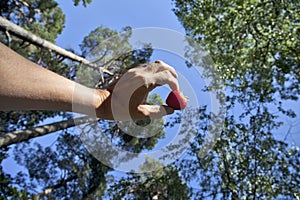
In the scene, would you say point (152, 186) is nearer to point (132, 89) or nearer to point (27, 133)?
point (27, 133)

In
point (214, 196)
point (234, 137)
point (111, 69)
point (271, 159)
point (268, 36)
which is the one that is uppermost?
point (268, 36)

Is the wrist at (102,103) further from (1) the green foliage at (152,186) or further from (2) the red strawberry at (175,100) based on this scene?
(1) the green foliage at (152,186)

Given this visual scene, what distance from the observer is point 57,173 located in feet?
23.3

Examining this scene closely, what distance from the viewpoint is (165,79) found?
2.57 ft

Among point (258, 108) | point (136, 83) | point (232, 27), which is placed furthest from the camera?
point (232, 27)

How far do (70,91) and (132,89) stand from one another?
0.16 metres

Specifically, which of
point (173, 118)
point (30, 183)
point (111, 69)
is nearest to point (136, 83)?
point (173, 118)

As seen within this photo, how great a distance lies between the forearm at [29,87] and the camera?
22.1 inches

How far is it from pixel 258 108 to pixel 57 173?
180 inches

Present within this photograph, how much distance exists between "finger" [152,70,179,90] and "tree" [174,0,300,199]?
437 cm

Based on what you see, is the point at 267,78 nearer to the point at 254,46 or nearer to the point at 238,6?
the point at 254,46

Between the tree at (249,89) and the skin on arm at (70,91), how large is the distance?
4.41 metres

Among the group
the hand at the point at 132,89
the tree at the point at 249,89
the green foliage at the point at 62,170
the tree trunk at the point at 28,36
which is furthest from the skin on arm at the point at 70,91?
the green foliage at the point at 62,170

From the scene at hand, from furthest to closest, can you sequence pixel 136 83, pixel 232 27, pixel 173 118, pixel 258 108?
pixel 232 27 → pixel 258 108 → pixel 173 118 → pixel 136 83
